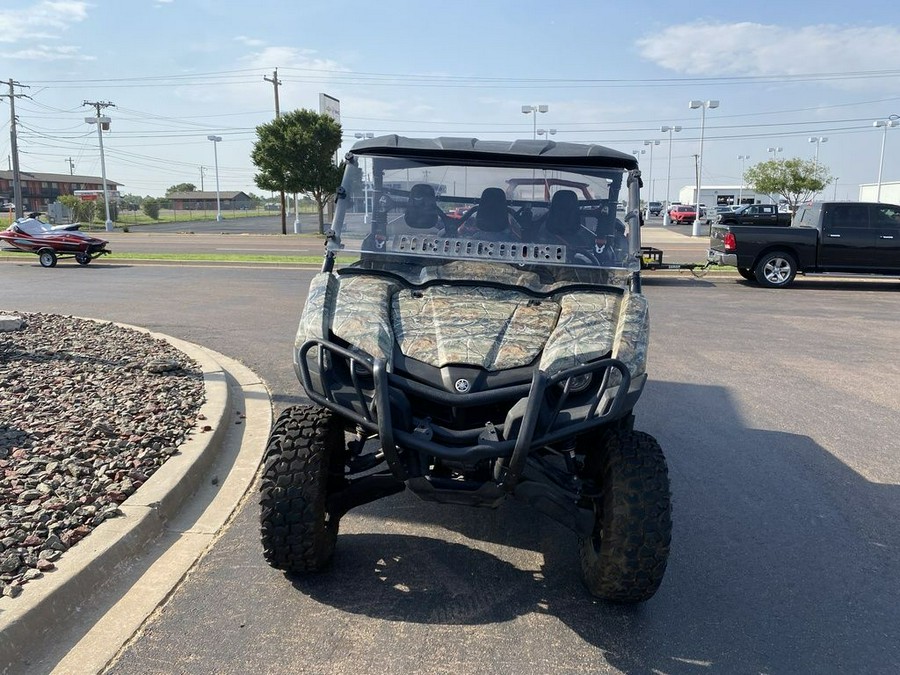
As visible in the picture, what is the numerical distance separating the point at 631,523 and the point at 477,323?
1142mm

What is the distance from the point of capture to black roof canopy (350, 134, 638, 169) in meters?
4.17

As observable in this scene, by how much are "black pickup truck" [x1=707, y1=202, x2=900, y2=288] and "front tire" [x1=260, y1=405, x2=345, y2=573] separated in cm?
1394

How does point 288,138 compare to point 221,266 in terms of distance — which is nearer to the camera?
point 221,266

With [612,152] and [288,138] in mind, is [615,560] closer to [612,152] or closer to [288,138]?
[612,152]

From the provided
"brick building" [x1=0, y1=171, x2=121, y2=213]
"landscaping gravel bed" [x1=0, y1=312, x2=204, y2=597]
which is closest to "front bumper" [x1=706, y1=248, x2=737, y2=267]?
"landscaping gravel bed" [x1=0, y1=312, x2=204, y2=597]

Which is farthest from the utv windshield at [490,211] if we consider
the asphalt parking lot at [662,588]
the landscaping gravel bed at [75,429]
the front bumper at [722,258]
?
the front bumper at [722,258]

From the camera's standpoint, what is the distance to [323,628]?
10.2ft

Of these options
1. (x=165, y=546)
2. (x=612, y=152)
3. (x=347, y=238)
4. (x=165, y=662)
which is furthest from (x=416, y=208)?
(x=165, y=662)

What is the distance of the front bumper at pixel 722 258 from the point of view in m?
15.5

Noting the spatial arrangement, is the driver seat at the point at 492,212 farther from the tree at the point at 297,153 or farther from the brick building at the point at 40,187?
the brick building at the point at 40,187

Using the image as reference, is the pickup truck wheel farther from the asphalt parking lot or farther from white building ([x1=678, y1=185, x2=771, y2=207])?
white building ([x1=678, y1=185, x2=771, y2=207])

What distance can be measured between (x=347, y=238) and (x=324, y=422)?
149 centimetres

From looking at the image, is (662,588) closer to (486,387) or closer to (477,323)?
(486,387)

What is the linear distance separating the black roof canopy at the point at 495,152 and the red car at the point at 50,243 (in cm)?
1747
